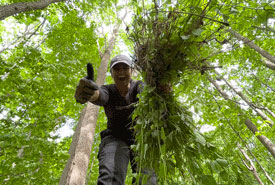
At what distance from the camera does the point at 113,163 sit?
141 cm

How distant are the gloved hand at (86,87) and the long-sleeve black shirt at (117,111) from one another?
0.24 metres

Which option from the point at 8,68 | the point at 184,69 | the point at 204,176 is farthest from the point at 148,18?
the point at 8,68

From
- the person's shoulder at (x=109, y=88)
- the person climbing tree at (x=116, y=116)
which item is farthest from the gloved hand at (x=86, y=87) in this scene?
the person's shoulder at (x=109, y=88)

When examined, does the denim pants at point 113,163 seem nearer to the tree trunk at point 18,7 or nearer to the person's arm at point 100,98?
the person's arm at point 100,98

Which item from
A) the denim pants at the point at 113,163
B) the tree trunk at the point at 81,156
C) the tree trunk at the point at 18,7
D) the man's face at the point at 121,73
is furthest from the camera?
the tree trunk at the point at 18,7

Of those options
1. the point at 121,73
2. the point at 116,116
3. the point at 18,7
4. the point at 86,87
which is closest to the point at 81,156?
the point at 116,116

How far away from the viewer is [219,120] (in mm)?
2582

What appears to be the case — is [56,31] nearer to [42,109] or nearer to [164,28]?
[42,109]

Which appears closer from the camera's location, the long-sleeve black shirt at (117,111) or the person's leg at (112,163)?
the person's leg at (112,163)

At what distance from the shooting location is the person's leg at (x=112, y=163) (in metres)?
1.29

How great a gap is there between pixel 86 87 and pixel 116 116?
22.8 inches

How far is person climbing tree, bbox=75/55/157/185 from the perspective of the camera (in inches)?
52.9

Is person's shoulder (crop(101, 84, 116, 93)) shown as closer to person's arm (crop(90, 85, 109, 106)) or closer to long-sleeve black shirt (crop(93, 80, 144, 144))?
long-sleeve black shirt (crop(93, 80, 144, 144))

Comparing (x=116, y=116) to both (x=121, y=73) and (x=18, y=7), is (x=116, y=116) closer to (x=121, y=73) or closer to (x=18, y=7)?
(x=121, y=73)
